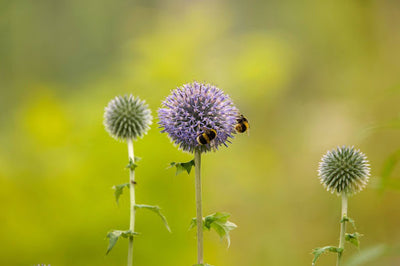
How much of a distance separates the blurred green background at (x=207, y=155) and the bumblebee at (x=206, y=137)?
0.50 meters

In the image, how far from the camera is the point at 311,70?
15.5 meters

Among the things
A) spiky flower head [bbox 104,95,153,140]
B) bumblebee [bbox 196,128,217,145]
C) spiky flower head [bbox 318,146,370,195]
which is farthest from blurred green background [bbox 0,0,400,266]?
spiky flower head [bbox 104,95,153,140]

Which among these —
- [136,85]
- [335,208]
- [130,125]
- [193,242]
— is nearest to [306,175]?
[136,85]

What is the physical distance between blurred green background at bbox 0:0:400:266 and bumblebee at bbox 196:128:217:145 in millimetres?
500

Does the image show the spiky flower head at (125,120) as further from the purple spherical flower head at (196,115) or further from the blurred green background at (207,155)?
the blurred green background at (207,155)

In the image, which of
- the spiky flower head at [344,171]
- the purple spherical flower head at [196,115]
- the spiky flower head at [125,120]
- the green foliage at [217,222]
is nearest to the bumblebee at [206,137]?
the purple spherical flower head at [196,115]

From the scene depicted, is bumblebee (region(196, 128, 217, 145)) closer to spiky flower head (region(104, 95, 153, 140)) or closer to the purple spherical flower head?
the purple spherical flower head

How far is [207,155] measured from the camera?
9422 mm

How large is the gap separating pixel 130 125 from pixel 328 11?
46.6ft

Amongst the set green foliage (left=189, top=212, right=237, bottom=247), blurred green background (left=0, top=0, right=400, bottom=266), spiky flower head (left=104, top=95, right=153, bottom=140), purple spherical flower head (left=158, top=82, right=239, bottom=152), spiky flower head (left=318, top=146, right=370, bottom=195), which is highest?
blurred green background (left=0, top=0, right=400, bottom=266)

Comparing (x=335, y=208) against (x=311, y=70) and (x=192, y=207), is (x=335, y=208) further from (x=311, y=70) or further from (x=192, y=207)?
(x=311, y=70)

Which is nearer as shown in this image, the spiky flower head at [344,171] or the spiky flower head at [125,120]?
the spiky flower head at [344,171]

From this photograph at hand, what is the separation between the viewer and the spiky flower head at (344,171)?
6.53 feet

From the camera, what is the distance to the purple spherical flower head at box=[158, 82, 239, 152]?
1.91 metres
